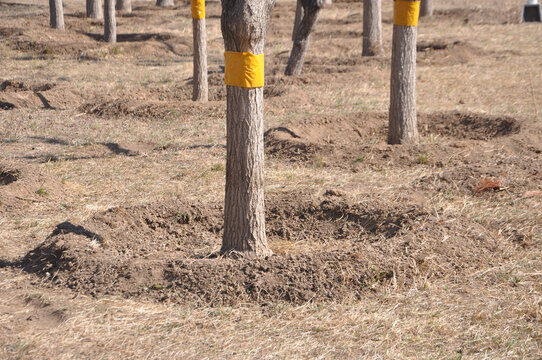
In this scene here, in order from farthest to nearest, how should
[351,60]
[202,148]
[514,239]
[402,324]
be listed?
[351,60] < [202,148] < [514,239] < [402,324]

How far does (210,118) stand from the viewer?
10.1 m

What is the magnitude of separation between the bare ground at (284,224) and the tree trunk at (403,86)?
0.36m

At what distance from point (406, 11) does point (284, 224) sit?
337 centimetres

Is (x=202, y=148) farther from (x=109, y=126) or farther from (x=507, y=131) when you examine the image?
(x=507, y=131)

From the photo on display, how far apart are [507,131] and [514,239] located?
3609 mm

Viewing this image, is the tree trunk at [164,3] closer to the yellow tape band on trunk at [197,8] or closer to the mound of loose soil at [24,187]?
the yellow tape band on trunk at [197,8]

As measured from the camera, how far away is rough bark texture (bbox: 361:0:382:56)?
14.9 m

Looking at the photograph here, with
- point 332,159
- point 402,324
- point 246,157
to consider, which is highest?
point 246,157

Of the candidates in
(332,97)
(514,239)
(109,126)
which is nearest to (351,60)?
(332,97)

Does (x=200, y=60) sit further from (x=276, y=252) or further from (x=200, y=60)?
(x=276, y=252)

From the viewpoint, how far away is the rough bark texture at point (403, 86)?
26.3ft

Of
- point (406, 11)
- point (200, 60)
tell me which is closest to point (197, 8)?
point (200, 60)

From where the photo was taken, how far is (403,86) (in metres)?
8.16

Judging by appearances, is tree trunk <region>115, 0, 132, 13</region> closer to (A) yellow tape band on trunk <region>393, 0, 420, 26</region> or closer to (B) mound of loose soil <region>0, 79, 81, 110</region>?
(B) mound of loose soil <region>0, 79, 81, 110</region>
